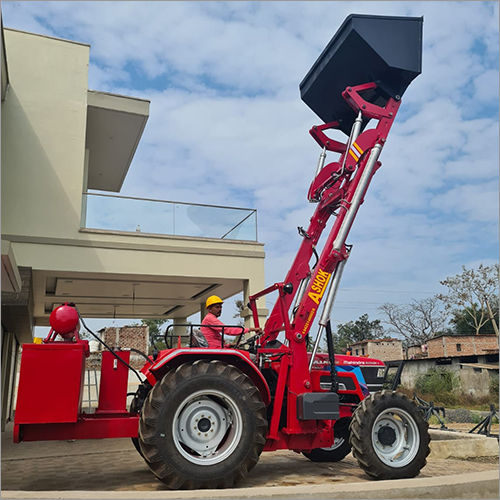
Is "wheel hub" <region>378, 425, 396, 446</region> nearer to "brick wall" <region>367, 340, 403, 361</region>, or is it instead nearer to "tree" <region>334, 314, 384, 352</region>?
"brick wall" <region>367, 340, 403, 361</region>

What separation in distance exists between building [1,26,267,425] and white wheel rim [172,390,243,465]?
5.83m

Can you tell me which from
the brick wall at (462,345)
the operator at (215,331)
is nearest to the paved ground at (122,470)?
the operator at (215,331)

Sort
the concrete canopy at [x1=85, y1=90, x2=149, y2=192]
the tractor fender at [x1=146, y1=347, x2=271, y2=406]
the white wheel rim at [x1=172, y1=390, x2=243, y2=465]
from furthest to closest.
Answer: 1. the concrete canopy at [x1=85, y1=90, x2=149, y2=192]
2. the tractor fender at [x1=146, y1=347, x2=271, y2=406]
3. the white wheel rim at [x1=172, y1=390, x2=243, y2=465]

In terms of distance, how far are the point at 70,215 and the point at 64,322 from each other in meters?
6.83

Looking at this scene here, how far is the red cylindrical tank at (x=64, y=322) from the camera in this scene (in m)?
5.68

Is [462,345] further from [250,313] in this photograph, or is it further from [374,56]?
[374,56]

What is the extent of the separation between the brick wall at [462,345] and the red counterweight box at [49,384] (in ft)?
120

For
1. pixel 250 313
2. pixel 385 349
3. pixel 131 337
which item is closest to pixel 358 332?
pixel 385 349

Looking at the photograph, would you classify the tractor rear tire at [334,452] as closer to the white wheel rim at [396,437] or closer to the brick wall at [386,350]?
the white wheel rim at [396,437]

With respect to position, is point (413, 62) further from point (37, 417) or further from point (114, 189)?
point (114, 189)

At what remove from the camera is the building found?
11.7 m

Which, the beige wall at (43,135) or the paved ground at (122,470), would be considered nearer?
the paved ground at (122,470)

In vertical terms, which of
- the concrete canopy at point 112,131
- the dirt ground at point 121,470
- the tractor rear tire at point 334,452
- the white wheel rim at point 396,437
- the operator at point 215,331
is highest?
the concrete canopy at point 112,131

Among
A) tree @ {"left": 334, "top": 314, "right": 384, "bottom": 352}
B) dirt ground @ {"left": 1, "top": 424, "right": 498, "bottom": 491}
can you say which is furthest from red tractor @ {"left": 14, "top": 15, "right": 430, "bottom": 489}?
Result: tree @ {"left": 334, "top": 314, "right": 384, "bottom": 352}
